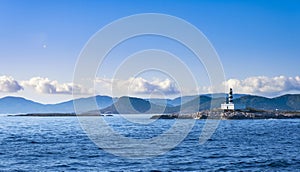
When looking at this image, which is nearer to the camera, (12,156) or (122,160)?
(122,160)

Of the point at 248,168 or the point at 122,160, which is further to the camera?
the point at 122,160

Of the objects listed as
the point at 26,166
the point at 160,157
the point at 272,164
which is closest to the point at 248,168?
the point at 272,164

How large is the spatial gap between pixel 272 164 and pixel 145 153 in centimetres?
1621

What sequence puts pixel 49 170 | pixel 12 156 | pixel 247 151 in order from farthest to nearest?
pixel 247 151 → pixel 12 156 → pixel 49 170

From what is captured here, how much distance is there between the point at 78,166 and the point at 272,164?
20974mm

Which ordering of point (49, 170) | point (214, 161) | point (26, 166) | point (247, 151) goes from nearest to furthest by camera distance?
point (49, 170)
point (26, 166)
point (214, 161)
point (247, 151)

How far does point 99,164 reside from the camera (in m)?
43.4

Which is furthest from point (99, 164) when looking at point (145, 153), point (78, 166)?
point (145, 153)

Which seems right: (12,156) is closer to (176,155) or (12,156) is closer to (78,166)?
(78,166)

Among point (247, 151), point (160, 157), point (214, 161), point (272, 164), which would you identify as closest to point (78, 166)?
point (160, 157)

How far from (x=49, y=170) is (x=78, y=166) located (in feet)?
11.1

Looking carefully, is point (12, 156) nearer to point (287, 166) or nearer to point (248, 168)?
point (248, 168)

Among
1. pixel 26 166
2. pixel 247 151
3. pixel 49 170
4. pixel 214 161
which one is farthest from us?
pixel 247 151

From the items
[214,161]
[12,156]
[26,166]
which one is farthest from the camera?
[12,156]
